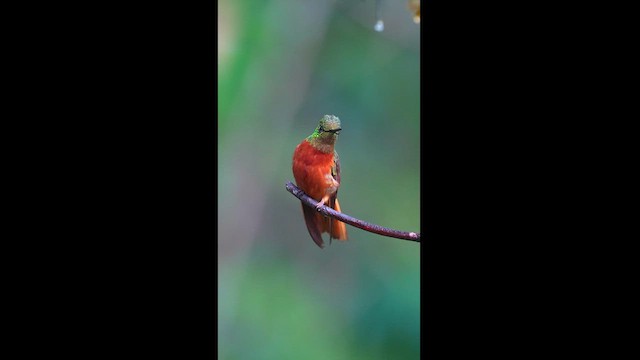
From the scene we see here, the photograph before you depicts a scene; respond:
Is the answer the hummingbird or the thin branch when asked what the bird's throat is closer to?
the hummingbird

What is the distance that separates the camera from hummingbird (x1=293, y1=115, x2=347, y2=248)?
195 centimetres

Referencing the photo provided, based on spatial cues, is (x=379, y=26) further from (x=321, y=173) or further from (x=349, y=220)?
(x=349, y=220)

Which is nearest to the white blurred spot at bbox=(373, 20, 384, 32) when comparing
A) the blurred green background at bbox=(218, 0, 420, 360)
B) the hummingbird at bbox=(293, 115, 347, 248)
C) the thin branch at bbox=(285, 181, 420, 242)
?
the blurred green background at bbox=(218, 0, 420, 360)

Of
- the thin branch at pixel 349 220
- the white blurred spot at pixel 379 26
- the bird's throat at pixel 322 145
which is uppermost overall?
the white blurred spot at pixel 379 26

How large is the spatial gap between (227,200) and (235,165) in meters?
0.13

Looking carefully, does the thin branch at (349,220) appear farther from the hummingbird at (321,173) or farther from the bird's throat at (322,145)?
the bird's throat at (322,145)

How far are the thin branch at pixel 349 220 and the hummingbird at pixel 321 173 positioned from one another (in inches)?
0.6

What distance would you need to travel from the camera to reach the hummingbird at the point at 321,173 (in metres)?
1.95

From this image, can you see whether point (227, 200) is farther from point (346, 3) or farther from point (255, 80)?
point (346, 3)

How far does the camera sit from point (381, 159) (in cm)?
192

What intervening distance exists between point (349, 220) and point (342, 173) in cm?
18

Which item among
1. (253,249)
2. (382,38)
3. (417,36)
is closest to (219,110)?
(253,249)

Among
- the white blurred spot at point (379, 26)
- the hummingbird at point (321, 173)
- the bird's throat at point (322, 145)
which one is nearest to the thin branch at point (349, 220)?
the hummingbird at point (321, 173)

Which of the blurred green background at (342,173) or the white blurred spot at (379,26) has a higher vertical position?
the white blurred spot at (379,26)
